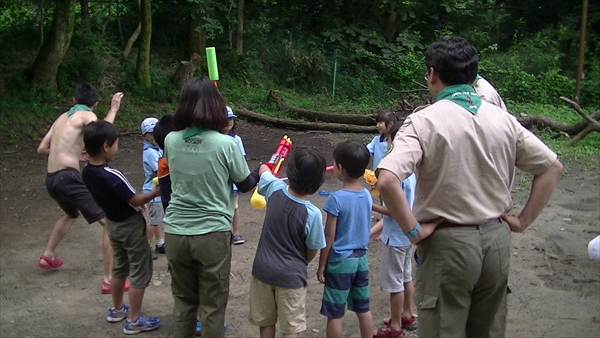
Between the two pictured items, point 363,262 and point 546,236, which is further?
point 546,236

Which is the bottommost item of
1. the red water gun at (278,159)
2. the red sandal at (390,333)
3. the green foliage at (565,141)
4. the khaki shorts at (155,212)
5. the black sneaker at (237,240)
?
the green foliage at (565,141)

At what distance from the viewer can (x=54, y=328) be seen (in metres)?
4.68

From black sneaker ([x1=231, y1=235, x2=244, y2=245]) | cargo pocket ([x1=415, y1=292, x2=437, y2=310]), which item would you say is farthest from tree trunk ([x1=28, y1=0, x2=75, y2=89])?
cargo pocket ([x1=415, y1=292, x2=437, y2=310])

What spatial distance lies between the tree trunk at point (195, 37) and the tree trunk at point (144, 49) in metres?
1.90

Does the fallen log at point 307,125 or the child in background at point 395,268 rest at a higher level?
the child in background at point 395,268

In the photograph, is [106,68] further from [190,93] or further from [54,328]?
[190,93]

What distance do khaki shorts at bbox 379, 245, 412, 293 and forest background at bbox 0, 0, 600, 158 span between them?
7.55 metres

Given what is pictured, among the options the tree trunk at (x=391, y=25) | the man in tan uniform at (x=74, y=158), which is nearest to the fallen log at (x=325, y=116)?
the tree trunk at (x=391, y=25)

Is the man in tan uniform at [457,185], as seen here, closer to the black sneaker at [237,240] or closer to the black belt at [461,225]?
the black belt at [461,225]

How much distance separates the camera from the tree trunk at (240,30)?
16484 millimetres

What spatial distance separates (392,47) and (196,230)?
15229mm

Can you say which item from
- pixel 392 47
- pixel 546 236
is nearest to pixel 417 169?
pixel 546 236

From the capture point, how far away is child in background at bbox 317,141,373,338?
12.5ft

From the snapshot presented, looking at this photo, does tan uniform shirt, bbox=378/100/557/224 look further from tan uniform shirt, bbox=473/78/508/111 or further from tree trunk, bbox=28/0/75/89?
tree trunk, bbox=28/0/75/89
